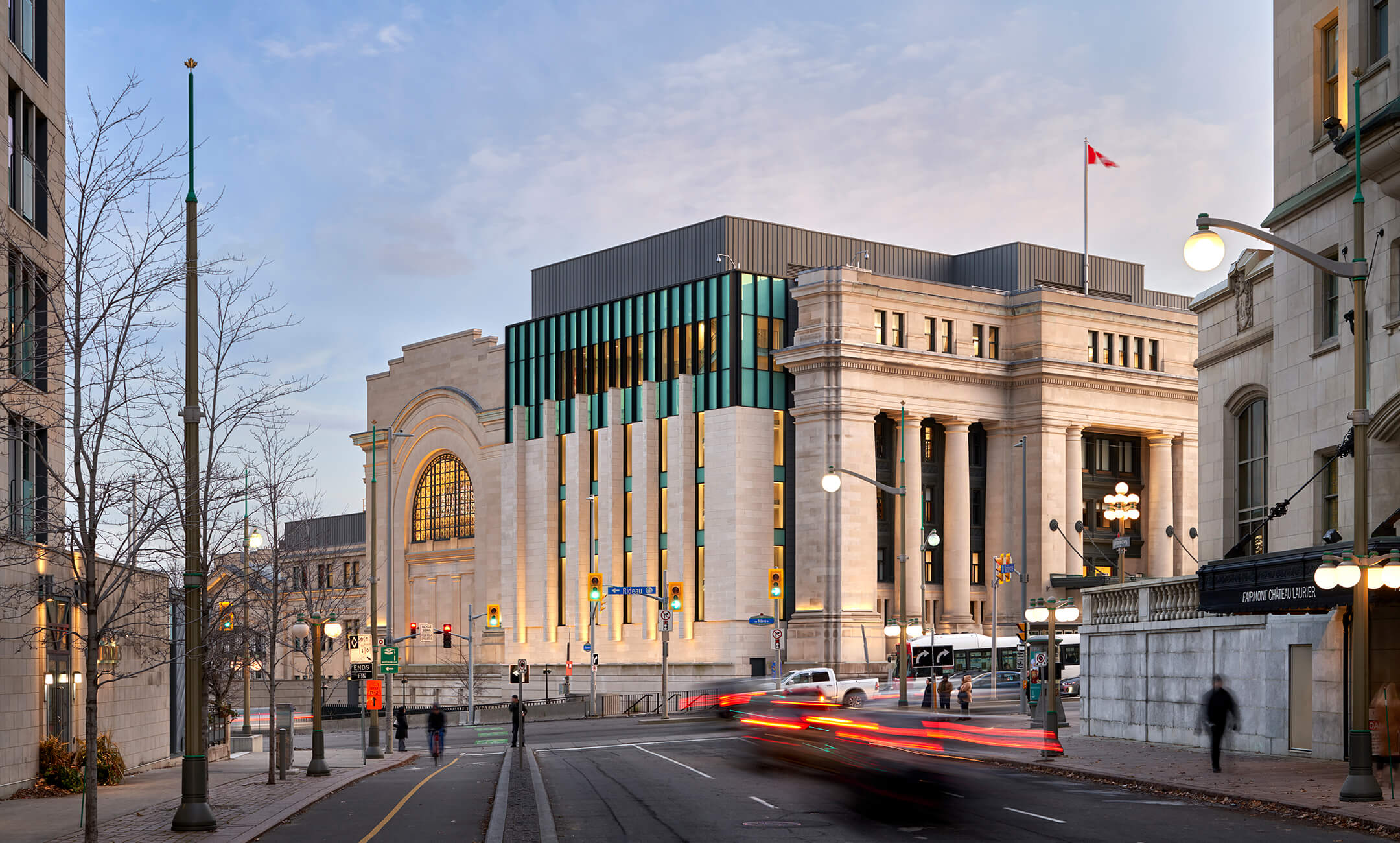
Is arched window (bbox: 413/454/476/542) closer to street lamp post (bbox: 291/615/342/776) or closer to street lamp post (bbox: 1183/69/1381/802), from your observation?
street lamp post (bbox: 291/615/342/776)

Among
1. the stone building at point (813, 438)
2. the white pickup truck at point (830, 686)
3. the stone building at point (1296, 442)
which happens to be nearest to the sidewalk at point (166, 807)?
the stone building at point (1296, 442)

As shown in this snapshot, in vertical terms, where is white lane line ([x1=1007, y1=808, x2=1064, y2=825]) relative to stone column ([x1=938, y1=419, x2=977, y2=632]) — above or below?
below

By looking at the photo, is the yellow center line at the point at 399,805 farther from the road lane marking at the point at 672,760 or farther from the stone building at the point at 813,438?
the stone building at the point at 813,438

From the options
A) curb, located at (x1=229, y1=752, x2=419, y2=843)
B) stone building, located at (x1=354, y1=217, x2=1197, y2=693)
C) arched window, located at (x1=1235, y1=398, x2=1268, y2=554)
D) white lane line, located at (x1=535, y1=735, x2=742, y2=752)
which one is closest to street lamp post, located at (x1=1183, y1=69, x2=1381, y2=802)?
arched window, located at (x1=1235, y1=398, x2=1268, y2=554)

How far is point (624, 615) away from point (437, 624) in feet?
92.6

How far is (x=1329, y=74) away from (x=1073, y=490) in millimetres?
57142

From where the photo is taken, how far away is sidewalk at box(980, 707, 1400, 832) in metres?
22.9

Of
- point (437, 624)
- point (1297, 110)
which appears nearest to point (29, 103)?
point (1297, 110)

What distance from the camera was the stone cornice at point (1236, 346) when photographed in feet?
125

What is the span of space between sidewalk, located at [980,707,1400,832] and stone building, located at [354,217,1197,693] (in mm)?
37713

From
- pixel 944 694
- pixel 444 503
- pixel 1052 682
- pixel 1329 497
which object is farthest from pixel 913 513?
pixel 1329 497

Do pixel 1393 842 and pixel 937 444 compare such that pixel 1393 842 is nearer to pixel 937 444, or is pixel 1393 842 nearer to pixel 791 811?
pixel 791 811

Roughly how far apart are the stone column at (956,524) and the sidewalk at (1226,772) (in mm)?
45429

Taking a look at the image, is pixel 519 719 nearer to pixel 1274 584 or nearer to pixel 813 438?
pixel 1274 584
